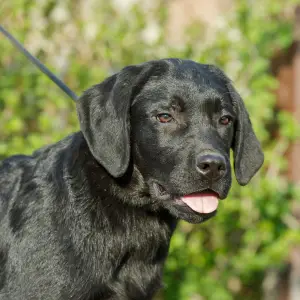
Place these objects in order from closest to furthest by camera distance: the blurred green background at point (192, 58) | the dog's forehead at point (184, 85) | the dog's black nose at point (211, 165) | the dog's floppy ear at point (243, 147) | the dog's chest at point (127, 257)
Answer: the dog's black nose at point (211, 165) → the dog's chest at point (127, 257) → the dog's forehead at point (184, 85) → the dog's floppy ear at point (243, 147) → the blurred green background at point (192, 58)

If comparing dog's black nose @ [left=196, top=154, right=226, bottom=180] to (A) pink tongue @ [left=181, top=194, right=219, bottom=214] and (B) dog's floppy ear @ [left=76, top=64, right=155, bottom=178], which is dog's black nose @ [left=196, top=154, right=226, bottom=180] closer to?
(A) pink tongue @ [left=181, top=194, right=219, bottom=214]

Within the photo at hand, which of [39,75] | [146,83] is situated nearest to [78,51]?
[39,75]

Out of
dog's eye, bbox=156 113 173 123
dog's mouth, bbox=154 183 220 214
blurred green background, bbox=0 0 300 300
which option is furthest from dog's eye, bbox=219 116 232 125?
blurred green background, bbox=0 0 300 300

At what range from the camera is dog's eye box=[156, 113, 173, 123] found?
12.0 feet

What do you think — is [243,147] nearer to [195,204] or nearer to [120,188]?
[195,204]

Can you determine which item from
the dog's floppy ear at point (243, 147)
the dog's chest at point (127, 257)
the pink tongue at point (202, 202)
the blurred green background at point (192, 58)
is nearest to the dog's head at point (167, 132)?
the pink tongue at point (202, 202)

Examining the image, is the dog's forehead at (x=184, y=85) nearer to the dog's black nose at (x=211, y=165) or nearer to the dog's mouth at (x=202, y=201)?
the dog's black nose at (x=211, y=165)

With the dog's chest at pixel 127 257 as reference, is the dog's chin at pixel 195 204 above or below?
above

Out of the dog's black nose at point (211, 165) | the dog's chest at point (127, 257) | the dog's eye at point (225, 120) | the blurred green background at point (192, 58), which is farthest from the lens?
the blurred green background at point (192, 58)

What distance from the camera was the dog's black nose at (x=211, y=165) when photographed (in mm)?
3445

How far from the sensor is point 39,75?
19.5 feet

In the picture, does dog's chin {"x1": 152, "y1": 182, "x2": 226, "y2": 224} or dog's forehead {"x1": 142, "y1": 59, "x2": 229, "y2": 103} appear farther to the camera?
dog's forehead {"x1": 142, "y1": 59, "x2": 229, "y2": 103}

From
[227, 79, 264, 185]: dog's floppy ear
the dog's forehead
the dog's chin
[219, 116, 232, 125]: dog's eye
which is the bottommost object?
the dog's chin

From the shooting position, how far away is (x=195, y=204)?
362 centimetres
